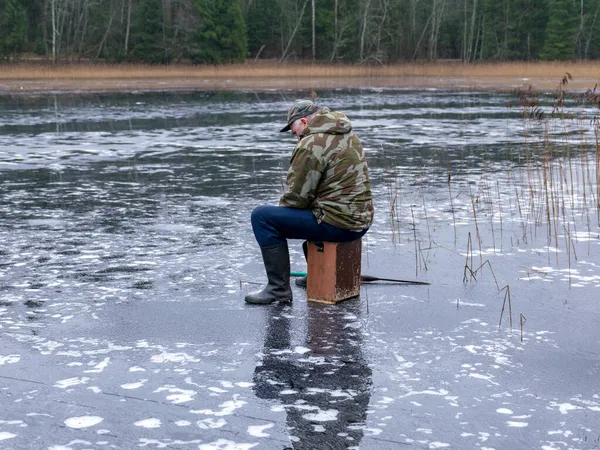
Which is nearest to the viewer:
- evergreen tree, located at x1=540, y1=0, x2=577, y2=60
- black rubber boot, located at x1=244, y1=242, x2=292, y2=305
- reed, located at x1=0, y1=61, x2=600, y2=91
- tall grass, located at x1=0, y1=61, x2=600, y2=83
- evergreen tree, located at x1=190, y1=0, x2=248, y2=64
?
black rubber boot, located at x1=244, y1=242, x2=292, y2=305

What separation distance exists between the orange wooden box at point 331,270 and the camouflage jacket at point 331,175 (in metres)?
0.22

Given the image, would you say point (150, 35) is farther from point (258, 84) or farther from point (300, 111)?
point (300, 111)

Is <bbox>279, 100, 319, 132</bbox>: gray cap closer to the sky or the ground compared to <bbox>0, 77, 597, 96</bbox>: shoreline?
closer to the ground

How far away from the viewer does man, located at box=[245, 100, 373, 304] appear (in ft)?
22.4

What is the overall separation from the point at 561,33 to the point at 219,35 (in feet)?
98.4

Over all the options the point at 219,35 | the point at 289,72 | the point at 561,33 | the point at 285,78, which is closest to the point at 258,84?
the point at 285,78

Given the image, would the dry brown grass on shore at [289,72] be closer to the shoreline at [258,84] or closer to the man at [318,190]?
the shoreline at [258,84]

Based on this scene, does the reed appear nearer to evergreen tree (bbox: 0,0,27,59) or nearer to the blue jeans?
evergreen tree (bbox: 0,0,27,59)

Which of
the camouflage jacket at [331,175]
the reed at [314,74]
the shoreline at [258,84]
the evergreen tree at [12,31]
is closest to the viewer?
the camouflage jacket at [331,175]

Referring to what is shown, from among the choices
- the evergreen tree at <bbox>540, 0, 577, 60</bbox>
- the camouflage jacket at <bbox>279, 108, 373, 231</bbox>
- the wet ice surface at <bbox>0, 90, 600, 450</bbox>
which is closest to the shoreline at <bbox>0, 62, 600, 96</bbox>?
the evergreen tree at <bbox>540, 0, 577, 60</bbox>

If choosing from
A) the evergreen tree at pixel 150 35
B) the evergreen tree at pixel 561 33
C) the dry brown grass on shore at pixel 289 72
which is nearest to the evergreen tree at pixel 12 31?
the evergreen tree at pixel 150 35

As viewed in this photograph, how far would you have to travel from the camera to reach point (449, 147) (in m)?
18.6

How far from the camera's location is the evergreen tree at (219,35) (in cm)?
7106

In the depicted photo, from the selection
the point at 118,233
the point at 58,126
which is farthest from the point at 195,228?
the point at 58,126
